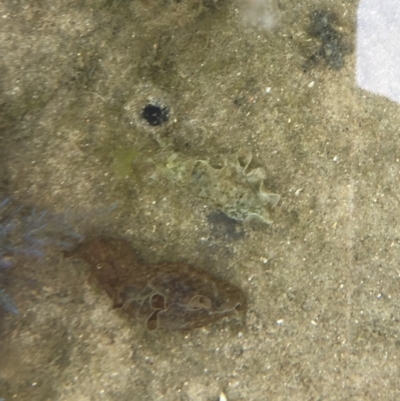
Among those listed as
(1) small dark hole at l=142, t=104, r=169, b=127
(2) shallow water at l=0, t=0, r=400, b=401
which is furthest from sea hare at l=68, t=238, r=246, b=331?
(1) small dark hole at l=142, t=104, r=169, b=127

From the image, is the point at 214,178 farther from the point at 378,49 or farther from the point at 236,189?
the point at 378,49

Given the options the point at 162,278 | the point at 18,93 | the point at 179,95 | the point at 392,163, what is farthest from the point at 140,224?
the point at 392,163

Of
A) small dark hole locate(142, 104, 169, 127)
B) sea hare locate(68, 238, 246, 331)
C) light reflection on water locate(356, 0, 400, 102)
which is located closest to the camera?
sea hare locate(68, 238, 246, 331)

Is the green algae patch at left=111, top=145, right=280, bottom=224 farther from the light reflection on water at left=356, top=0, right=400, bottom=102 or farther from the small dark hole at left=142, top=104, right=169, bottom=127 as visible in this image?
the light reflection on water at left=356, top=0, right=400, bottom=102

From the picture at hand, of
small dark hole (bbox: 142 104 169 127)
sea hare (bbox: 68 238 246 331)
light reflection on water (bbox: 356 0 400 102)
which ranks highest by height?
light reflection on water (bbox: 356 0 400 102)

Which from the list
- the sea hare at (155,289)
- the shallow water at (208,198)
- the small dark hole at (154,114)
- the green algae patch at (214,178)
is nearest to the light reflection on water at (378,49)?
the shallow water at (208,198)

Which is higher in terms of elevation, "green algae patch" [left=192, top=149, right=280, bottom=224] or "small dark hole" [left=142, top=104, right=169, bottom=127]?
"small dark hole" [left=142, top=104, right=169, bottom=127]
